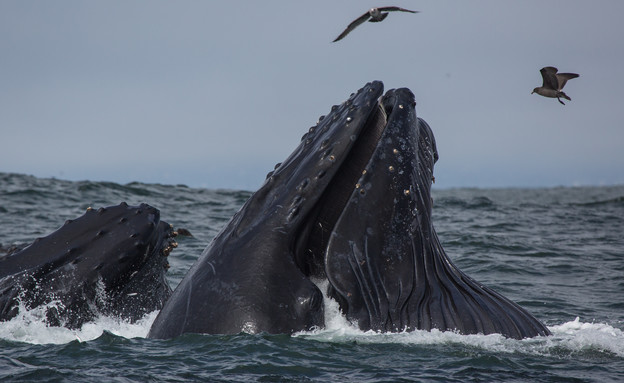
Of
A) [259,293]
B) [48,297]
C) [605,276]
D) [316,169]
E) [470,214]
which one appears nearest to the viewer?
[259,293]

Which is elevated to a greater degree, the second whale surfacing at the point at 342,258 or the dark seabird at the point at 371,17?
the dark seabird at the point at 371,17

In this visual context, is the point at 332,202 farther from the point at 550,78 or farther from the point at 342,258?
the point at 550,78

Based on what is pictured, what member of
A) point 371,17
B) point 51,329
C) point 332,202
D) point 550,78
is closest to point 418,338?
point 332,202

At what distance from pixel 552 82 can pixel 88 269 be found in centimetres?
614

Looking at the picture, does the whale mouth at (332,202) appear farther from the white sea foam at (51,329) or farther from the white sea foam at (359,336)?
the white sea foam at (51,329)

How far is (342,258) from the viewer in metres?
5.84

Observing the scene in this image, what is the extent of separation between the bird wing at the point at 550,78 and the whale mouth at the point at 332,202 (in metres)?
4.27

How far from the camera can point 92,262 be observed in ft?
21.5

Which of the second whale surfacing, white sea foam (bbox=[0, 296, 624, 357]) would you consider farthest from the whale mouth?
white sea foam (bbox=[0, 296, 624, 357])

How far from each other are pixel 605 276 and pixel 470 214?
9.56 meters

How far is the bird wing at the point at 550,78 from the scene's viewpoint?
9.98m

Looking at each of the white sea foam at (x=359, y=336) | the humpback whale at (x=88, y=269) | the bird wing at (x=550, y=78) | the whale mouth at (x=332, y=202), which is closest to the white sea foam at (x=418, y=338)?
the white sea foam at (x=359, y=336)

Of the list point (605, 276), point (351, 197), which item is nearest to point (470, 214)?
point (605, 276)

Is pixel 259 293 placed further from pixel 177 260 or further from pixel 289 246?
pixel 177 260
